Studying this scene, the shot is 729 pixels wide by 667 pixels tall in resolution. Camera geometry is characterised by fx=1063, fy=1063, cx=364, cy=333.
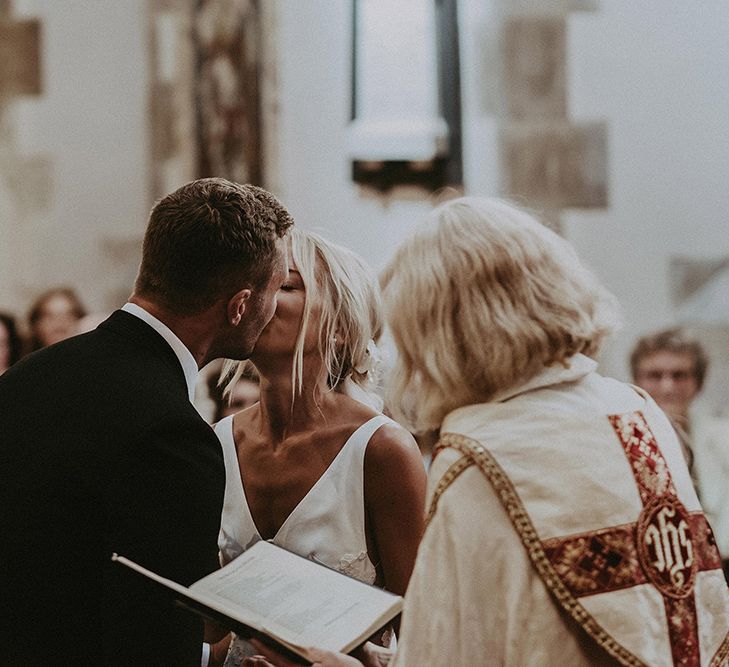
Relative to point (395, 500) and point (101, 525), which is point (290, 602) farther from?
point (395, 500)

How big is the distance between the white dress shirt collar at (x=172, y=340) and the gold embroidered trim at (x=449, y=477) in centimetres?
66

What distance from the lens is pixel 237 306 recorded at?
229cm

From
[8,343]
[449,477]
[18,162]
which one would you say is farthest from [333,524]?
[18,162]

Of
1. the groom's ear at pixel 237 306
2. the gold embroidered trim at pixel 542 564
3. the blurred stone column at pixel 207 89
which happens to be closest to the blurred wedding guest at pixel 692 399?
the blurred stone column at pixel 207 89

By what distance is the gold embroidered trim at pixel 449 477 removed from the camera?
1.73m

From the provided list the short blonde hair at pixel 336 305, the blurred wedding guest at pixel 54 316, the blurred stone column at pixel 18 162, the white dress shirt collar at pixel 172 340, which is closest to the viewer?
the white dress shirt collar at pixel 172 340

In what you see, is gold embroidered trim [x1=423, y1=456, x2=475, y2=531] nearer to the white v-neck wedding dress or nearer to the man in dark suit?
the man in dark suit

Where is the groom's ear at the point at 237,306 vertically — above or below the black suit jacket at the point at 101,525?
above

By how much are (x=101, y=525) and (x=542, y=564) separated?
0.82 metres

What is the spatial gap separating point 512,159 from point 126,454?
18.2 ft

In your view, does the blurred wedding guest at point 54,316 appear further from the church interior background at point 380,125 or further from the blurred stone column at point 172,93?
the blurred stone column at point 172,93

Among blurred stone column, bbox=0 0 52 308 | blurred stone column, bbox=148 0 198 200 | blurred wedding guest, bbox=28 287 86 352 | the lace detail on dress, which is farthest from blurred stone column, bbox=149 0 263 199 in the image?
the lace detail on dress

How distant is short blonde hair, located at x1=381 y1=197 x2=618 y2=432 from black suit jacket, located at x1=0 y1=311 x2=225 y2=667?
17.6 inches

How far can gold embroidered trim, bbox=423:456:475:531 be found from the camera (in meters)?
1.73
